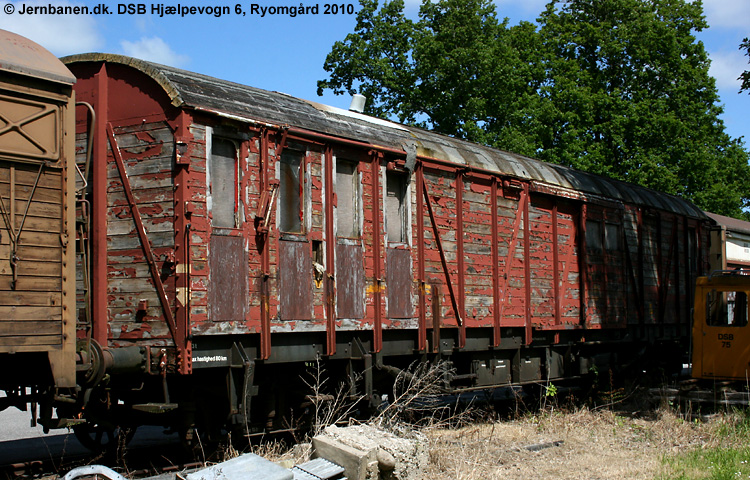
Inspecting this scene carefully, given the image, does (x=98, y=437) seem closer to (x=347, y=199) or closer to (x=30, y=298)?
(x=30, y=298)

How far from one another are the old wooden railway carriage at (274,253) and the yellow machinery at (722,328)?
2289 millimetres

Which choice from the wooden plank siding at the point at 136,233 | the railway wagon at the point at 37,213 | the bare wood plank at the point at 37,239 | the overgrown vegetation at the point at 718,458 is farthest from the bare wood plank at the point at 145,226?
the overgrown vegetation at the point at 718,458

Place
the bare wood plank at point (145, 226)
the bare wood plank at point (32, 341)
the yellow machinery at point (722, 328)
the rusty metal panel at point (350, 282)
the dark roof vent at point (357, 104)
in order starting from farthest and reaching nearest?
the yellow machinery at point (722, 328)
the dark roof vent at point (357, 104)
the rusty metal panel at point (350, 282)
the bare wood plank at point (145, 226)
the bare wood plank at point (32, 341)

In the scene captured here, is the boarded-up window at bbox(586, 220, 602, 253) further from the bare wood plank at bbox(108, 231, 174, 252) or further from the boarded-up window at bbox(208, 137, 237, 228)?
the bare wood plank at bbox(108, 231, 174, 252)

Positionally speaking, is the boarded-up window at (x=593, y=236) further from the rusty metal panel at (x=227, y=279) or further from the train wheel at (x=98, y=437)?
the train wheel at (x=98, y=437)

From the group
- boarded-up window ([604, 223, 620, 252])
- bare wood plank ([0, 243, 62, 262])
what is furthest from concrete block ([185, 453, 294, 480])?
boarded-up window ([604, 223, 620, 252])

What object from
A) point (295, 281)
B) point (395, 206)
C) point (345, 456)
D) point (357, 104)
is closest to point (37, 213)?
point (295, 281)

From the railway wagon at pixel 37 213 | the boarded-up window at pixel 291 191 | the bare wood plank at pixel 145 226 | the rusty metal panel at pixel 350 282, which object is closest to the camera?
the railway wagon at pixel 37 213

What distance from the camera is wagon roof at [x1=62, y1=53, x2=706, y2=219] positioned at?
7.74 metres

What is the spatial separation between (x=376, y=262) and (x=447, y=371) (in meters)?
2.07

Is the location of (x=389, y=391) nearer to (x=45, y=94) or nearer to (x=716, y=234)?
(x=45, y=94)

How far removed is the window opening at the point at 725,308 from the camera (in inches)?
474

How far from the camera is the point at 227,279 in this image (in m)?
7.66

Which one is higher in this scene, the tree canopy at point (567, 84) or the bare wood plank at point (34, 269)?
the tree canopy at point (567, 84)
